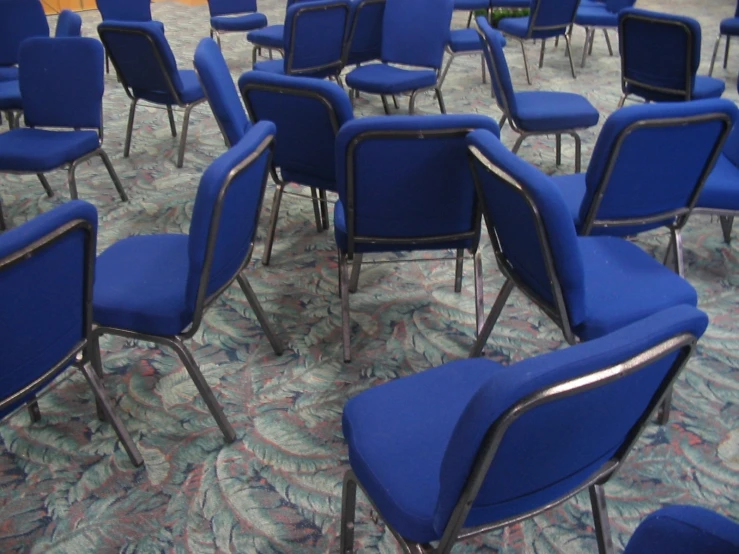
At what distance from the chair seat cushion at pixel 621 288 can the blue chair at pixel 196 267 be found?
98 cm

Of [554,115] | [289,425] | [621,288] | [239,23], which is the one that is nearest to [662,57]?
[554,115]

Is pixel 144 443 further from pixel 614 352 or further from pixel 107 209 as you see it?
pixel 107 209

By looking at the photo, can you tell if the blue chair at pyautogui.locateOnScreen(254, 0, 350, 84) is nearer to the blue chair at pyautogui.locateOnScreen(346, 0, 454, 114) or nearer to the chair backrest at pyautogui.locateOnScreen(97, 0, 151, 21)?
the blue chair at pyautogui.locateOnScreen(346, 0, 454, 114)

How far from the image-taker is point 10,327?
1.48 m

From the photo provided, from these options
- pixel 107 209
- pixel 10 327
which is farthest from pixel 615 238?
pixel 107 209

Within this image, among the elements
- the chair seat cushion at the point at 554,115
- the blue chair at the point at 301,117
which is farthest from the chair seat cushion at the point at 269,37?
the blue chair at the point at 301,117

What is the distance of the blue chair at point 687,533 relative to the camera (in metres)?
0.87

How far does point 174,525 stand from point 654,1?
9531mm

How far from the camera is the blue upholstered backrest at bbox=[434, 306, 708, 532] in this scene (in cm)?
99

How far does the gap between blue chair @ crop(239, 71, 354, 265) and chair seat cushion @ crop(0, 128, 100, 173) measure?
111 centimetres

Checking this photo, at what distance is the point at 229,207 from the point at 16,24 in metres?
3.41

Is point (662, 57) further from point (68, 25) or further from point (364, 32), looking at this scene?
point (68, 25)

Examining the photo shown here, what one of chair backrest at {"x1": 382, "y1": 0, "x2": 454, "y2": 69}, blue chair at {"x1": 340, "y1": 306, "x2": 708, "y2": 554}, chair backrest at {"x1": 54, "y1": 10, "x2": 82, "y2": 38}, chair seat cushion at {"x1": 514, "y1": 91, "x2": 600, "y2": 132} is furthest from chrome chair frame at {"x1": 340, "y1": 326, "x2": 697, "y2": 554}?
chair backrest at {"x1": 54, "y1": 10, "x2": 82, "y2": 38}

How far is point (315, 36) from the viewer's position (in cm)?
414
